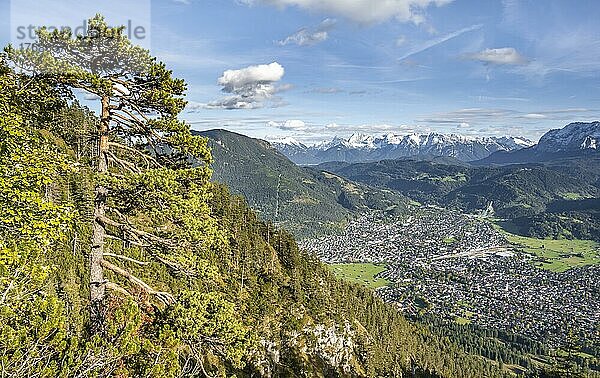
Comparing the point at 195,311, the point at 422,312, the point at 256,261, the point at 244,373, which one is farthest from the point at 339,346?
the point at 422,312

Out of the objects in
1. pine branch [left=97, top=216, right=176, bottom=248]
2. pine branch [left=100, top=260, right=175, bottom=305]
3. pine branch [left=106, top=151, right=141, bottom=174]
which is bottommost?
pine branch [left=100, top=260, right=175, bottom=305]

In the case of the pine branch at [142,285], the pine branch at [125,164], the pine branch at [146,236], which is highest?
the pine branch at [125,164]

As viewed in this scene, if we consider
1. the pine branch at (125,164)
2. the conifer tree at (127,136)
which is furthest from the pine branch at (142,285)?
the pine branch at (125,164)

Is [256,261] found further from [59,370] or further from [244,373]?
[59,370]

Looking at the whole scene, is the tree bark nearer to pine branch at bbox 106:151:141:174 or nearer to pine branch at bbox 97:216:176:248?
pine branch at bbox 106:151:141:174

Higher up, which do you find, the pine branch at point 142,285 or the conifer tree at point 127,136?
the conifer tree at point 127,136

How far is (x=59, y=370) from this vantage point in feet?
27.2

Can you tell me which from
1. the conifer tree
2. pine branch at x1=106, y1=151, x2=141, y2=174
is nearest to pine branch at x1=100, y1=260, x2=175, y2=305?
the conifer tree

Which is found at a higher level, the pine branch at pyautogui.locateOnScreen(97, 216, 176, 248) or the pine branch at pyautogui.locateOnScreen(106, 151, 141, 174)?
the pine branch at pyautogui.locateOnScreen(106, 151, 141, 174)

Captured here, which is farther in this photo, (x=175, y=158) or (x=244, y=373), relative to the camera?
(x=244, y=373)

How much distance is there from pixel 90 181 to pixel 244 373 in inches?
1424

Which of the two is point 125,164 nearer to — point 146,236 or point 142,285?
point 146,236

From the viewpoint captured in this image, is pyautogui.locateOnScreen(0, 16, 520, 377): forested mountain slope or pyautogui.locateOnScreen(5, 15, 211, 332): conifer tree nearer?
pyautogui.locateOnScreen(0, 16, 520, 377): forested mountain slope

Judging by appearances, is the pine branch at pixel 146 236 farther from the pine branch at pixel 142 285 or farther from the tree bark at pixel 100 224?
the pine branch at pixel 142 285
